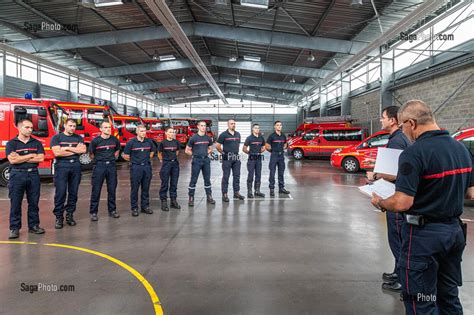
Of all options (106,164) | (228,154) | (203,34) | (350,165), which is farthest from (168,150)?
(203,34)

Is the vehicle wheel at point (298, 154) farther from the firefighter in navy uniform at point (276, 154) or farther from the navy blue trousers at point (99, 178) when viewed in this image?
the navy blue trousers at point (99, 178)

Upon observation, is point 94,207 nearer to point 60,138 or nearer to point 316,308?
point 60,138

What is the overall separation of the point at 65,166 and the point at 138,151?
4.31 ft

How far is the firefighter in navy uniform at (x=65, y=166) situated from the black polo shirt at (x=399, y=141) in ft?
14.7

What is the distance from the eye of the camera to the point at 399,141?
122 inches

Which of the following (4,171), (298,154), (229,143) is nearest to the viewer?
(229,143)

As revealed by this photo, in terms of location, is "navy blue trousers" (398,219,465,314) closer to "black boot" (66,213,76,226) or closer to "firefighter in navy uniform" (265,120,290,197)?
"black boot" (66,213,76,226)

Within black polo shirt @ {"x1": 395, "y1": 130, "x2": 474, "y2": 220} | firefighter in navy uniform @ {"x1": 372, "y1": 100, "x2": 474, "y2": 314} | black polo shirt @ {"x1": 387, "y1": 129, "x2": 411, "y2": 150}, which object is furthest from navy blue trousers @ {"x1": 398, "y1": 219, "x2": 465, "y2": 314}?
black polo shirt @ {"x1": 387, "y1": 129, "x2": 411, "y2": 150}

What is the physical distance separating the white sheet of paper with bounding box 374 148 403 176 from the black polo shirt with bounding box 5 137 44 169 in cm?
469

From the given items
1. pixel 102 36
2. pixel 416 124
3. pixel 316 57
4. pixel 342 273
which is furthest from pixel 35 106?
pixel 316 57

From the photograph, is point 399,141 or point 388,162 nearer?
point 388,162

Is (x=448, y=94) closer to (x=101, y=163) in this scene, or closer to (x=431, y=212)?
(x=431, y=212)

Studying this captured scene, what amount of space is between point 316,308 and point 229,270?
1105 millimetres

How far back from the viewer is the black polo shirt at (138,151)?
5.96 m
